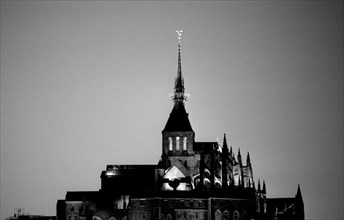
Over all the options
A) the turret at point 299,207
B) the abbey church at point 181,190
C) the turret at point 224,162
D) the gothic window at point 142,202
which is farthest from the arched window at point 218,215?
the turret at point 299,207

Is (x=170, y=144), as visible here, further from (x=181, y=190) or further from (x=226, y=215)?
(x=226, y=215)

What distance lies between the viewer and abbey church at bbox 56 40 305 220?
112500 millimetres

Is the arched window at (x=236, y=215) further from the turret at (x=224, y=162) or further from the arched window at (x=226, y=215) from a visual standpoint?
the turret at (x=224, y=162)

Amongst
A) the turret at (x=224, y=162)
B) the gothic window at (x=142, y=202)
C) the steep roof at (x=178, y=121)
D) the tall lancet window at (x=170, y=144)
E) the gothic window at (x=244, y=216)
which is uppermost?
the steep roof at (x=178, y=121)

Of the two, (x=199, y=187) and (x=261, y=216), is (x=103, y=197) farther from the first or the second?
(x=261, y=216)

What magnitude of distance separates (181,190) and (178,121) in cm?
1447

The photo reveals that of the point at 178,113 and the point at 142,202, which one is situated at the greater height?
the point at 178,113

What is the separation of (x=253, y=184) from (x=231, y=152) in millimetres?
6120

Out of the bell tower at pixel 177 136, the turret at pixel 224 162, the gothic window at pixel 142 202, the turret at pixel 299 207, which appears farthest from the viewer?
the turret at pixel 299 207

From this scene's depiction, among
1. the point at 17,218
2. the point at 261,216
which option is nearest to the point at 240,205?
the point at 261,216

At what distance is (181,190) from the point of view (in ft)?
378

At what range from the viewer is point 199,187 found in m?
118

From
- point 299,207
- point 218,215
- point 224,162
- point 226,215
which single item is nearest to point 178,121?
point 224,162

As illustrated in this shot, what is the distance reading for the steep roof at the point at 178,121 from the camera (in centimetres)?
12531
